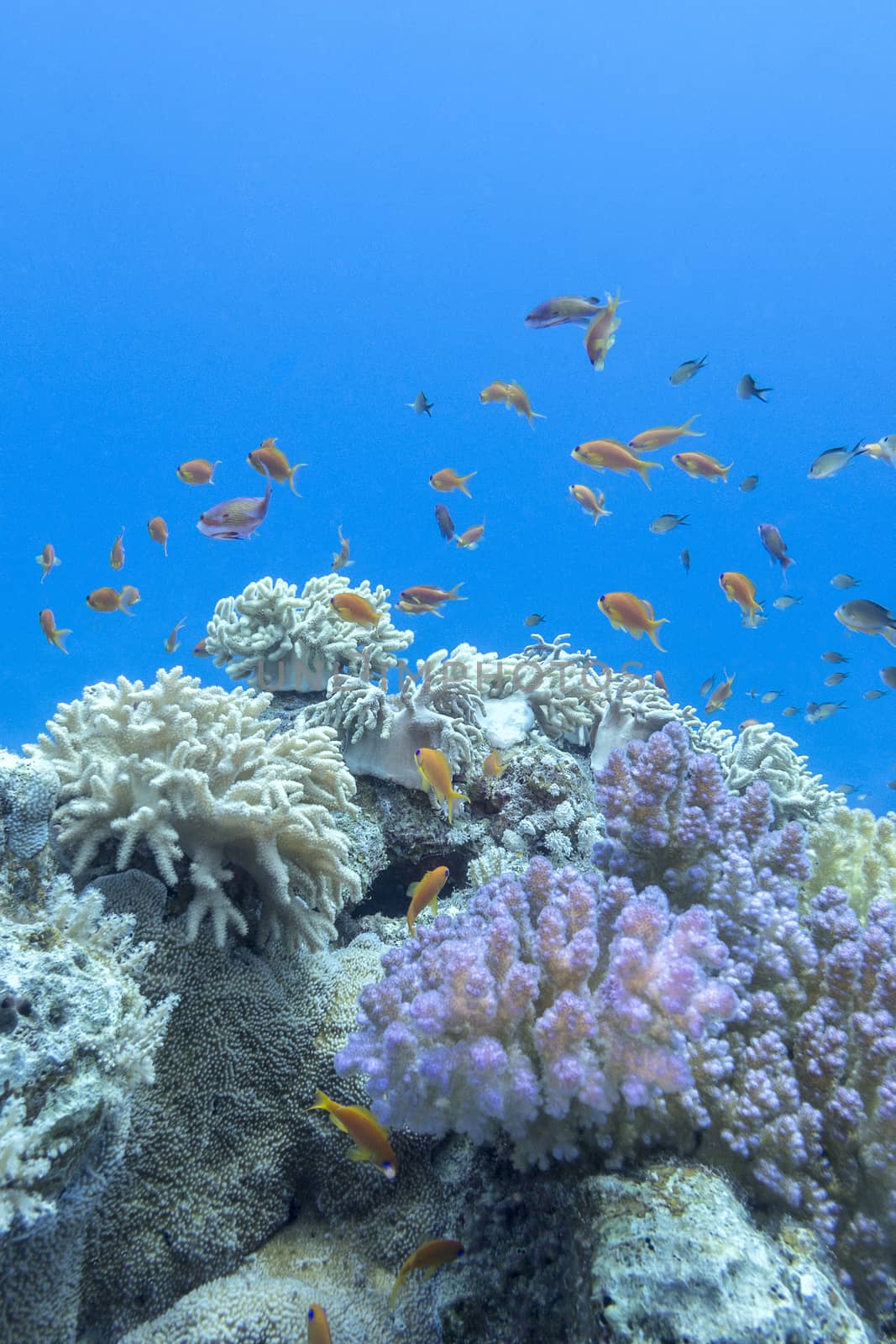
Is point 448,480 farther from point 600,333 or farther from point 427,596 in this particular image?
point 600,333

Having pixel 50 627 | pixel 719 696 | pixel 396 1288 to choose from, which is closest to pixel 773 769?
pixel 719 696

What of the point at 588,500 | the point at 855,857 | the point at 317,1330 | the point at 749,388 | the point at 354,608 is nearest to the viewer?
the point at 317,1330

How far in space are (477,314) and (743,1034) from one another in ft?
398

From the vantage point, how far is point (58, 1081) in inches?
66.8

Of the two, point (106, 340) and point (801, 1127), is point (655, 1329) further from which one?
point (106, 340)

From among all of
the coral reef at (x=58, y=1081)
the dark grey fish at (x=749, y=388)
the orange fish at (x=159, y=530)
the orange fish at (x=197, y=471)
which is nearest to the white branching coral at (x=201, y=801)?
the coral reef at (x=58, y=1081)

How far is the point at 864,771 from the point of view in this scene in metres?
55.7

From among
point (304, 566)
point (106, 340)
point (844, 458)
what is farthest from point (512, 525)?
point (844, 458)

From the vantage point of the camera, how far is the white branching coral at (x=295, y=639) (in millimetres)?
4656

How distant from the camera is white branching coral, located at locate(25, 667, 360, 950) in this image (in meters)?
2.51

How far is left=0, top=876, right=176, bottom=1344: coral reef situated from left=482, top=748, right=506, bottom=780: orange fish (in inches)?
87.5

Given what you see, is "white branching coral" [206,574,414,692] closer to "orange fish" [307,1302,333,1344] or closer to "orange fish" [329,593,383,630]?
"orange fish" [329,593,383,630]

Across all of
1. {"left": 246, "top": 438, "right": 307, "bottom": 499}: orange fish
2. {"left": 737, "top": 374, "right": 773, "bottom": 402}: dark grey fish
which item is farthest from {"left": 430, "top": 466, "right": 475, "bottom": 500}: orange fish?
{"left": 737, "top": 374, "right": 773, "bottom": 402}: dark grey fish

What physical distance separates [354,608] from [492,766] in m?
1.39
